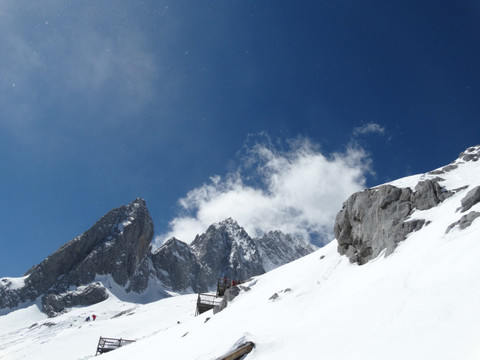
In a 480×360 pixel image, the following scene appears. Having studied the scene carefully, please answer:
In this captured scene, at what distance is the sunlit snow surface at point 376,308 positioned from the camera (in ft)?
21.4

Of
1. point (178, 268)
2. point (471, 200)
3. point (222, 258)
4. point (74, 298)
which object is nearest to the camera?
point (471, 200)

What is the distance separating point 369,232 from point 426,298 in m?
10.6

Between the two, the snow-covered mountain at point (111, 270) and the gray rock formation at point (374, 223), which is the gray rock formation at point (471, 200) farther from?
the snow-covered mountain at point (111, 270)

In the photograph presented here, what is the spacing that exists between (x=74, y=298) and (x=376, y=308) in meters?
96.7

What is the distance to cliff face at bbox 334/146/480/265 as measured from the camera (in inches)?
611

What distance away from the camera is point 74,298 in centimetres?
8731

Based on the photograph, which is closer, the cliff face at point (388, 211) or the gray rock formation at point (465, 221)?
the gray rock formation at point (465, 221)

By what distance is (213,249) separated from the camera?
602 ft

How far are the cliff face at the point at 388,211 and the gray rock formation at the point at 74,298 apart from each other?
8644 centimetres

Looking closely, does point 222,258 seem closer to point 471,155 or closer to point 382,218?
point 471,155

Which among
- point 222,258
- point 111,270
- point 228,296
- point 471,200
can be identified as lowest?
point 471,200

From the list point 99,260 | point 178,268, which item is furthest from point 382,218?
point 178,268

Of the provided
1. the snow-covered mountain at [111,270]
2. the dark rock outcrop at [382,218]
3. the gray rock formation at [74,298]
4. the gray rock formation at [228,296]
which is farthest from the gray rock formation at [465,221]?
the gray rock formation at [74,298]

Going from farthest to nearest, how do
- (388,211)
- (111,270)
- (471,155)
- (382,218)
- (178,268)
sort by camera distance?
(178,268) → (111,270) → (471,155) → (382,218) → (388,211)
